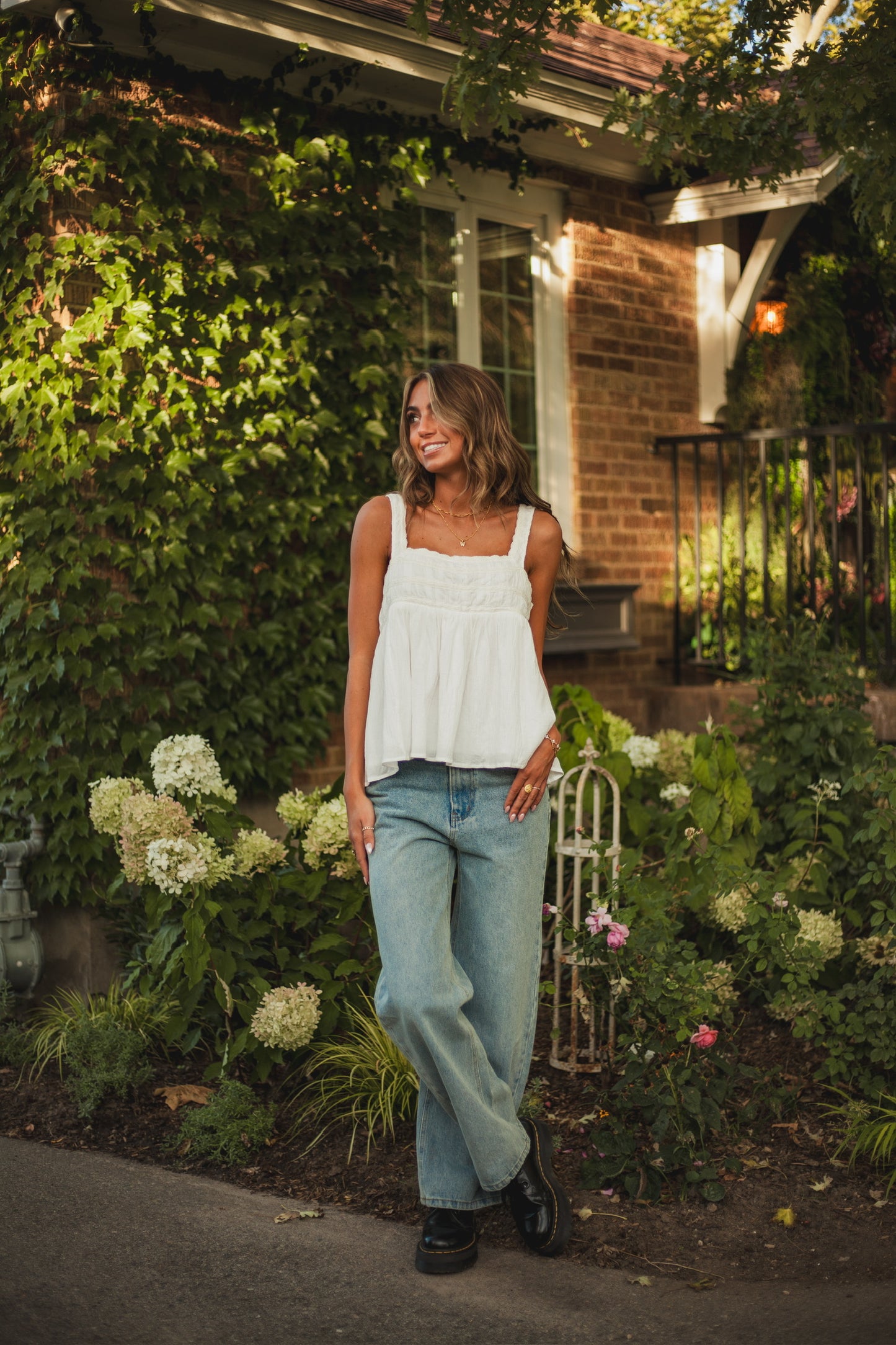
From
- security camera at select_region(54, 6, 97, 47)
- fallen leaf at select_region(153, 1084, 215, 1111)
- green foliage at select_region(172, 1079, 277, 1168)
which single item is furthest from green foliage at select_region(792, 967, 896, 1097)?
security camera at select_region(54, 6, 97, 47)

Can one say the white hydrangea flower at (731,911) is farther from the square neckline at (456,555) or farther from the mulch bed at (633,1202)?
the square neckline at (456,555)

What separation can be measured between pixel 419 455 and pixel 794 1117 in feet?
7.13

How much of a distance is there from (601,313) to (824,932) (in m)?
4.18

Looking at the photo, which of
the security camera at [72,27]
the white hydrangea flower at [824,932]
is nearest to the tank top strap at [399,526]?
the white hydrangea flower at [824,932]

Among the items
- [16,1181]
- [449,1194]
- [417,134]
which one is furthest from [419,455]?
[417,134]

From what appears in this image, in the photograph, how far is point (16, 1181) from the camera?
3.41m

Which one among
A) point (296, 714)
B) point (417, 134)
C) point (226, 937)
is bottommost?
point (226, 937)

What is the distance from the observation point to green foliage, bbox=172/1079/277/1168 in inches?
139

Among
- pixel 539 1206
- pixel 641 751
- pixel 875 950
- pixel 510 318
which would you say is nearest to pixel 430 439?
pixel 539 1206

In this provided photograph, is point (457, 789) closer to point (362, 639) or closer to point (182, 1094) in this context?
point (362, 639)

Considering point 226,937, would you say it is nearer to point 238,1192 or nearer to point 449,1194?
point 238,1192

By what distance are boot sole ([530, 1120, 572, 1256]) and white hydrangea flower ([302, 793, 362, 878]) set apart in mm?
1218

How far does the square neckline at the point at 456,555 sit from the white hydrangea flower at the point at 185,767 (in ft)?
4.14

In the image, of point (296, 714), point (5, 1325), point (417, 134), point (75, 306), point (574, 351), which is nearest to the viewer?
→ point (5, 1325)
